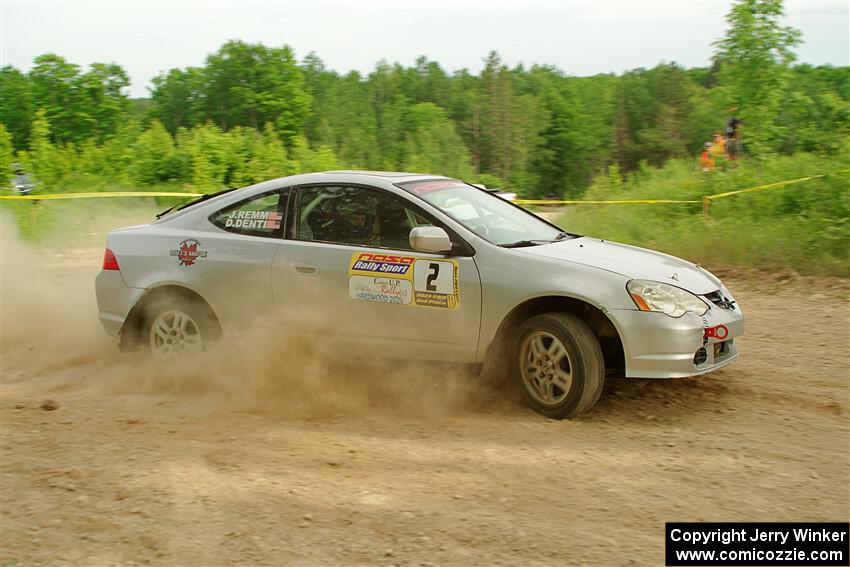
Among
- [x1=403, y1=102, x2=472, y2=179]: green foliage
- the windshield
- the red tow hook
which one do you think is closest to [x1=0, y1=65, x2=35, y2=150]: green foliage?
[x1=403, y1=102, x2=472, y2=179]: green foliage

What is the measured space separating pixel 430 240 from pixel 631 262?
4.69 feet

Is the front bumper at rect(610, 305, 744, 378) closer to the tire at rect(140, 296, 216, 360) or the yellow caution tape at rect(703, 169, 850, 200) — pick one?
the tire at rect(140, 296, 216, 360)

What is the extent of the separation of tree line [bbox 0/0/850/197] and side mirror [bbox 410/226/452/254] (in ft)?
29.8

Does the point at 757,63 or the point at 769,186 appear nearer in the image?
the point at 769,186

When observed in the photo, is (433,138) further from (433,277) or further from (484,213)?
(433,277)

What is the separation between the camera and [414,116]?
73.6 meters

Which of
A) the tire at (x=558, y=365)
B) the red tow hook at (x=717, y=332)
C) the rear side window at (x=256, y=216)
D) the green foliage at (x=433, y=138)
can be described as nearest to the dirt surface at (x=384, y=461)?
the tire at (x=558, y=365)

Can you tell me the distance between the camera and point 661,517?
12.7 feet

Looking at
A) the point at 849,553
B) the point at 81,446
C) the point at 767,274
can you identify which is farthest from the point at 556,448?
the point at 767,274

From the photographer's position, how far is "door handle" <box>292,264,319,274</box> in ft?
19.5

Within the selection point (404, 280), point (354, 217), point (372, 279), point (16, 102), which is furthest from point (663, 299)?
point (16, 102)

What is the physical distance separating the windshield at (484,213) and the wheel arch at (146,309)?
6.06 ft

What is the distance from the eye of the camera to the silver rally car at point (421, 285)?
5273 mm

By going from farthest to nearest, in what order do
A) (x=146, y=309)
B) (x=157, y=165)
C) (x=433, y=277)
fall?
(x=157, y=165) < (x=146, y=309) < (x=433, y=277)
